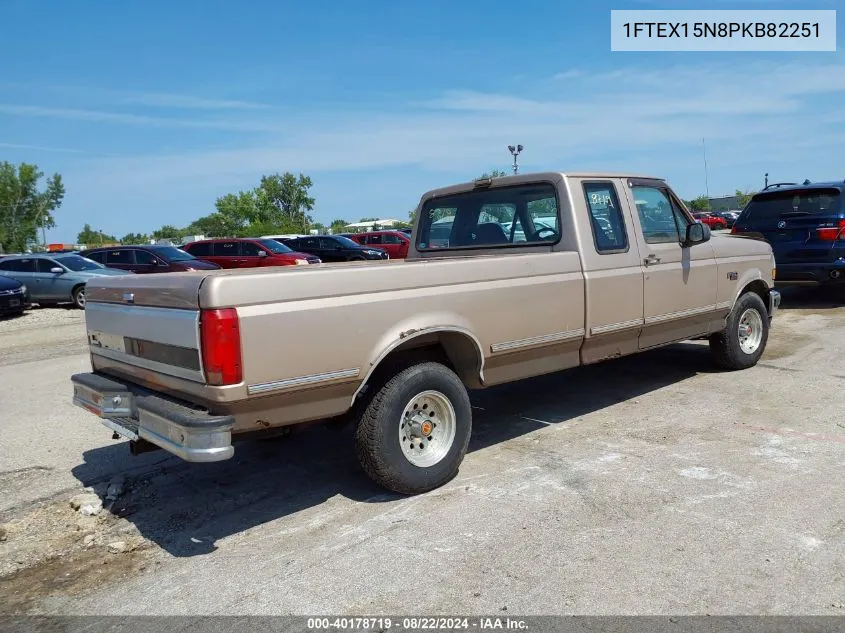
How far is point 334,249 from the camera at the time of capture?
85.4ft

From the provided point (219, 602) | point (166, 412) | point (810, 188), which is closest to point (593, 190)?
point (166, 412)

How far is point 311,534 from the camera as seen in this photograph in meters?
3.75

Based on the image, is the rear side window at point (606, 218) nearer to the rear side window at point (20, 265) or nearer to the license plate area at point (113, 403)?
the license plate area at point (113, 403)

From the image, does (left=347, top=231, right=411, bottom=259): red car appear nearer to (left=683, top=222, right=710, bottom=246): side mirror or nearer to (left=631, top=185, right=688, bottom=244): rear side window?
(left=631, top=185, right=688, bottom=244): rear side window

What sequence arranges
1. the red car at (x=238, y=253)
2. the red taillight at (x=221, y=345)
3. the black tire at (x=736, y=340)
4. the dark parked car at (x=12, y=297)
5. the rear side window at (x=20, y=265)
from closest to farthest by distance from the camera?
the red taillight at (x=221, y=345) → the black tire at (x=736, y=340) → the dark parked car at (x=12, y=297) → the rear side window at (x=20, y=265) → the red car at (x=238, y=253)

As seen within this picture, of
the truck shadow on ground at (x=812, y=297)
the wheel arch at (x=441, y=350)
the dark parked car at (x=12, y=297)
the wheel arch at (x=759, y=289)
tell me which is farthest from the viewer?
the dark parked car at (x=12, y=297)

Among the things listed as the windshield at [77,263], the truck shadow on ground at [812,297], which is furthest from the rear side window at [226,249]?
the truck shadow on ground at [812,297]

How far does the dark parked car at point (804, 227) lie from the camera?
Result: 409 inches

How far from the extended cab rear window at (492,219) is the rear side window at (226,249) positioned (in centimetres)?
1658

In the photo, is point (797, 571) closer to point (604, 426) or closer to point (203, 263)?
point (604, 426)

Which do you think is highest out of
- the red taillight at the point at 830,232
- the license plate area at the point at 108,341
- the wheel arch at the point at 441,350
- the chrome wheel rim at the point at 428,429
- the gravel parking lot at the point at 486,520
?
the red taillight at the point at 830,232

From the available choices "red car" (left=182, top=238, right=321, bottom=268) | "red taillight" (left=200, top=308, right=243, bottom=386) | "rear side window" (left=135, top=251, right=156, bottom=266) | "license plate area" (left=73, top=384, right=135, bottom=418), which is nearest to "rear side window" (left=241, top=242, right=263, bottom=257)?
"red car" (left=182, top=238, right=321, bottom=268)

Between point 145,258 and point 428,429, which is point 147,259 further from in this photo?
point 428,429

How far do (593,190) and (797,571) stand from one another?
10.4 ft
